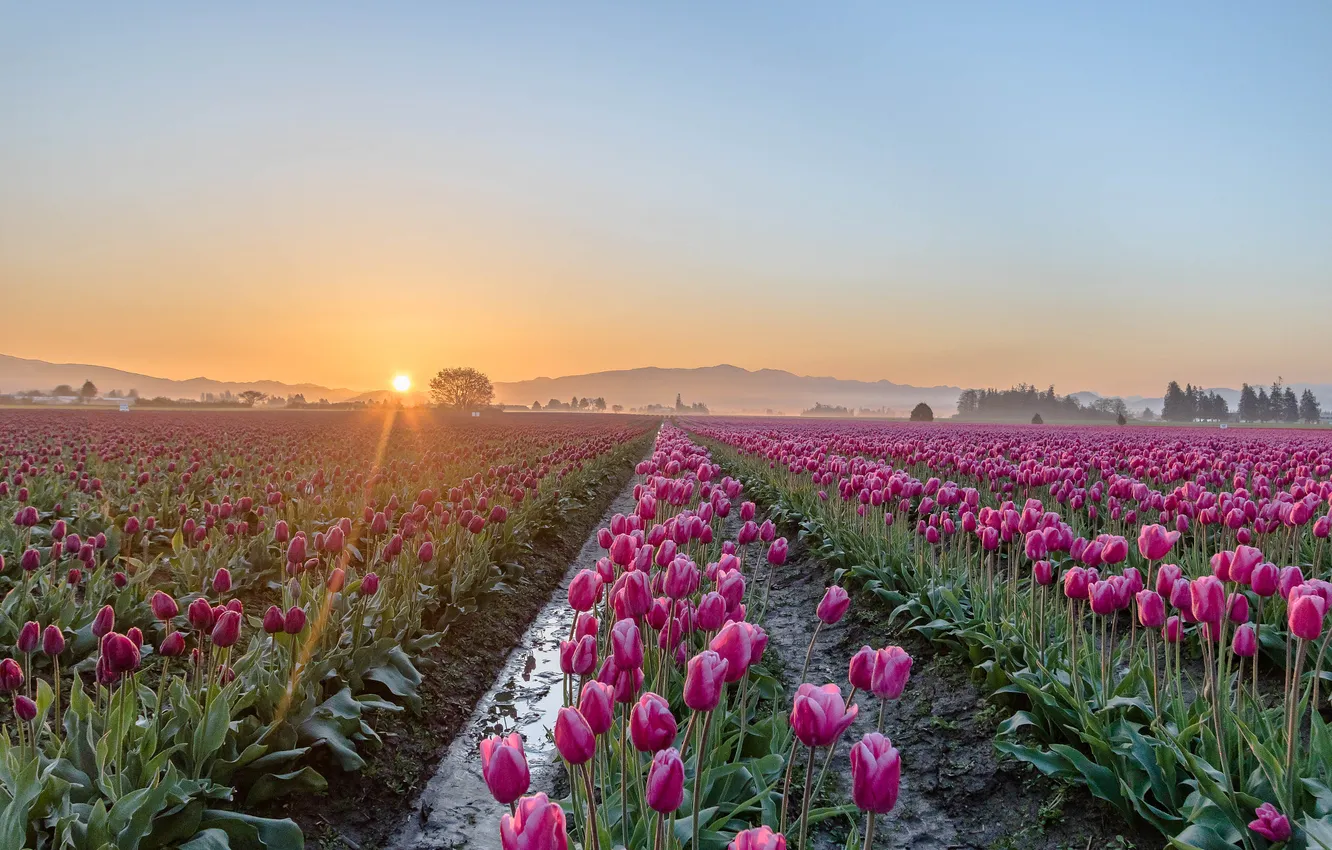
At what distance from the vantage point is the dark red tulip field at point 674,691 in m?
2.69

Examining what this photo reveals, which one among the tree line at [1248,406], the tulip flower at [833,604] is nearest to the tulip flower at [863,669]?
the tulip flower at [833,604]

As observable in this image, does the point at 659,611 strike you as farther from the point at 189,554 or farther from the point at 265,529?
the point at 265,529

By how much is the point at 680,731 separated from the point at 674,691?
425 millimetres

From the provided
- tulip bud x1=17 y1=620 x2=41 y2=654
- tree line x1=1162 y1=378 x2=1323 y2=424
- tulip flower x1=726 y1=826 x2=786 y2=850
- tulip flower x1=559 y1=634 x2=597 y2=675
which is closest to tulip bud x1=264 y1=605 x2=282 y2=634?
tulip bud x1=17 y1=620 x2=41 y2=654

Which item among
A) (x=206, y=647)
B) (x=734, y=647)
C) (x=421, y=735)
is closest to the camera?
(x=734, y=647)

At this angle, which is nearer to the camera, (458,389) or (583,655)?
(583,655)

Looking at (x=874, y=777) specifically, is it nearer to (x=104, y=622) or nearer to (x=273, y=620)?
(x=273, y=620)

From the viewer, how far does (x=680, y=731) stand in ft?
13.6

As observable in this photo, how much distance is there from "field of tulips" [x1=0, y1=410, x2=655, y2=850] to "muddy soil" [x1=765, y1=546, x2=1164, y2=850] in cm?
255

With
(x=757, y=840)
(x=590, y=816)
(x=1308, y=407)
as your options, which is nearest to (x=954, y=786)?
(x=590, y=816)

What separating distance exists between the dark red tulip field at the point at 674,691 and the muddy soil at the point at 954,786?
0.7 inches

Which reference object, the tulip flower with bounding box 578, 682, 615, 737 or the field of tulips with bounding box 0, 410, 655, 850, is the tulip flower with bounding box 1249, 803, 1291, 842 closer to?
the tulip flower with bounding box 578, 682, 615, 737

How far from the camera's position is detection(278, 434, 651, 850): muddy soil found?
3.70m

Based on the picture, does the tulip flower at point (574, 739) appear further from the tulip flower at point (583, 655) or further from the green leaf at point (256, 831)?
the green leaf at point (256, 831)
